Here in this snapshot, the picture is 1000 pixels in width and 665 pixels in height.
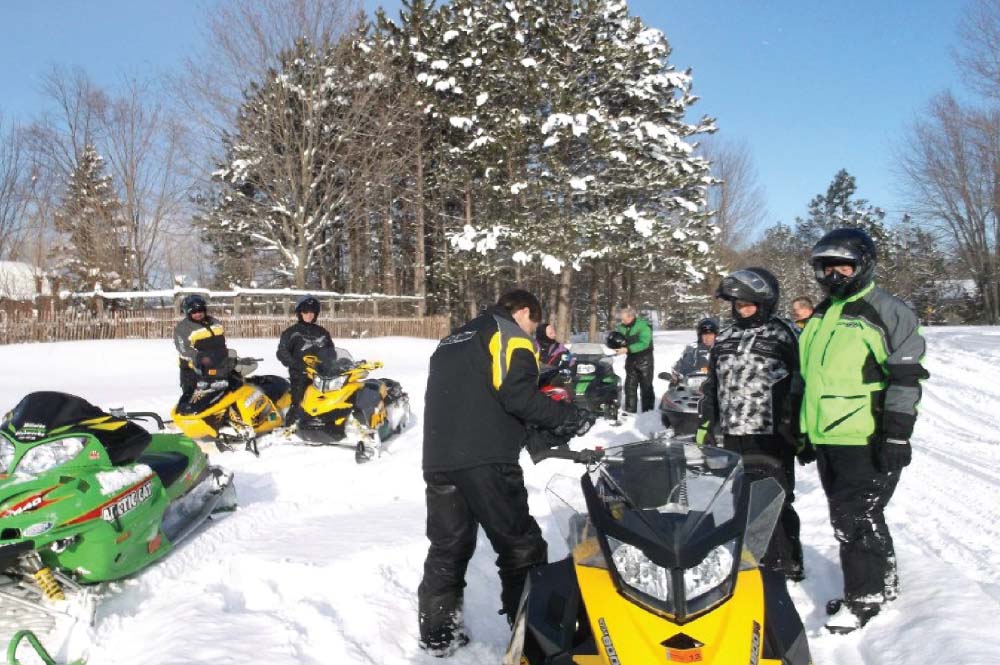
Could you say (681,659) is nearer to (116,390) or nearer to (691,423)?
(691,423)

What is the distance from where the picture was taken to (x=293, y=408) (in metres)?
8.34

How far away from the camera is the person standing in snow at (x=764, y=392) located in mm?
3947

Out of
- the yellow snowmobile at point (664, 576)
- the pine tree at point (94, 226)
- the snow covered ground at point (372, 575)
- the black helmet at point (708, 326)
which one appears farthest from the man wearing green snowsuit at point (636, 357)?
the pine tree at point (94, 226)

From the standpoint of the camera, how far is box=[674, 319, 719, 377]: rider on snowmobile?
8812 mm

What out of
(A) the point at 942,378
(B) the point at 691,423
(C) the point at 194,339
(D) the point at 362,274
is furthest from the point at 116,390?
(D) the point at 362,274

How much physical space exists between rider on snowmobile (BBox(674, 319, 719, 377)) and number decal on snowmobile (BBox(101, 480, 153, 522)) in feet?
21.2

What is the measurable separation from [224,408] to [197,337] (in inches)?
40.5

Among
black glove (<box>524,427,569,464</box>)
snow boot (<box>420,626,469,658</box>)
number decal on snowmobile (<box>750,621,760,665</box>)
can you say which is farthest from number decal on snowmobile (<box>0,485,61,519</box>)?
number decal on snowmobile (<box>750,621,760,665</box>)

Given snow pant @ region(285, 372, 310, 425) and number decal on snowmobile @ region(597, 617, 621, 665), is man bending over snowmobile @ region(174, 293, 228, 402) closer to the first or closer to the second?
snow pant @ region(285, 372, 310, 425)

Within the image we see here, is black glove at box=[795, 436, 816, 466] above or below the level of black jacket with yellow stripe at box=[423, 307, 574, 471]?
below

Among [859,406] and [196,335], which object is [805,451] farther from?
[196,335]

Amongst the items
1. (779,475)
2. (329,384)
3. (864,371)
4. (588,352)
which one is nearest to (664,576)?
(864,371)

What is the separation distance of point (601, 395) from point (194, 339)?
5.42 metres

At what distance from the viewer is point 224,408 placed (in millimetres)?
7625
